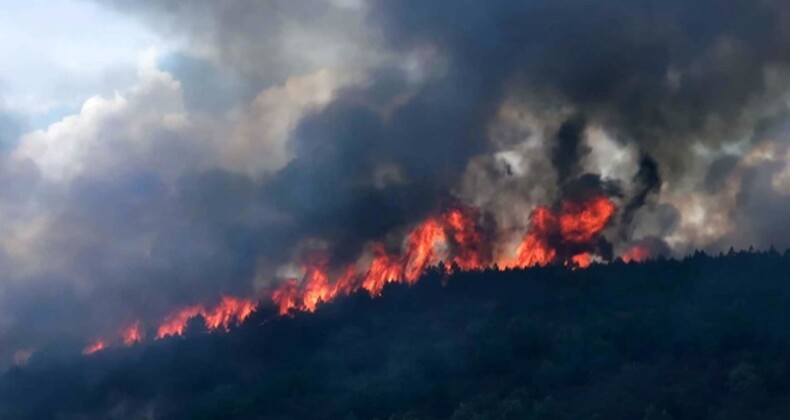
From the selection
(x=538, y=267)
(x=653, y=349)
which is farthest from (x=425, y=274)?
(x=653, y=349)

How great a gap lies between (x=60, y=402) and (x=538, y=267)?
194 feet

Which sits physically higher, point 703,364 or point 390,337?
point 390,337

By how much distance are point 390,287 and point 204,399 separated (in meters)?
28.4

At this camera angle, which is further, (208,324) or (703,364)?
(208,324)

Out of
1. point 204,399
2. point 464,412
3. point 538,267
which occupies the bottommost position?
point 464,412

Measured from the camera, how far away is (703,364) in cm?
12062

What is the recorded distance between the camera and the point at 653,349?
127375 millimetres

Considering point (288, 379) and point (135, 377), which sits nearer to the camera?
point (288, 379)

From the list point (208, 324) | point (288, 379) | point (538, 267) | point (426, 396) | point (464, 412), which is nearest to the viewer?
point (464, 412)

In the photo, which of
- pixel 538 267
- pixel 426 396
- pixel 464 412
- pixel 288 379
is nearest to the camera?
pixel 464 412

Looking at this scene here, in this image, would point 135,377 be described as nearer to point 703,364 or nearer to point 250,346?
point 250,346

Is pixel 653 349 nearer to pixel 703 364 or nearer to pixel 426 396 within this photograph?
pixel 703 364

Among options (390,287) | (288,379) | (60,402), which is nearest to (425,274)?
(390,287)

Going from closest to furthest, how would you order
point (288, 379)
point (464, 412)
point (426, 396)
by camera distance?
point (464, 412)
point (426, 396)
point (288, 379)
